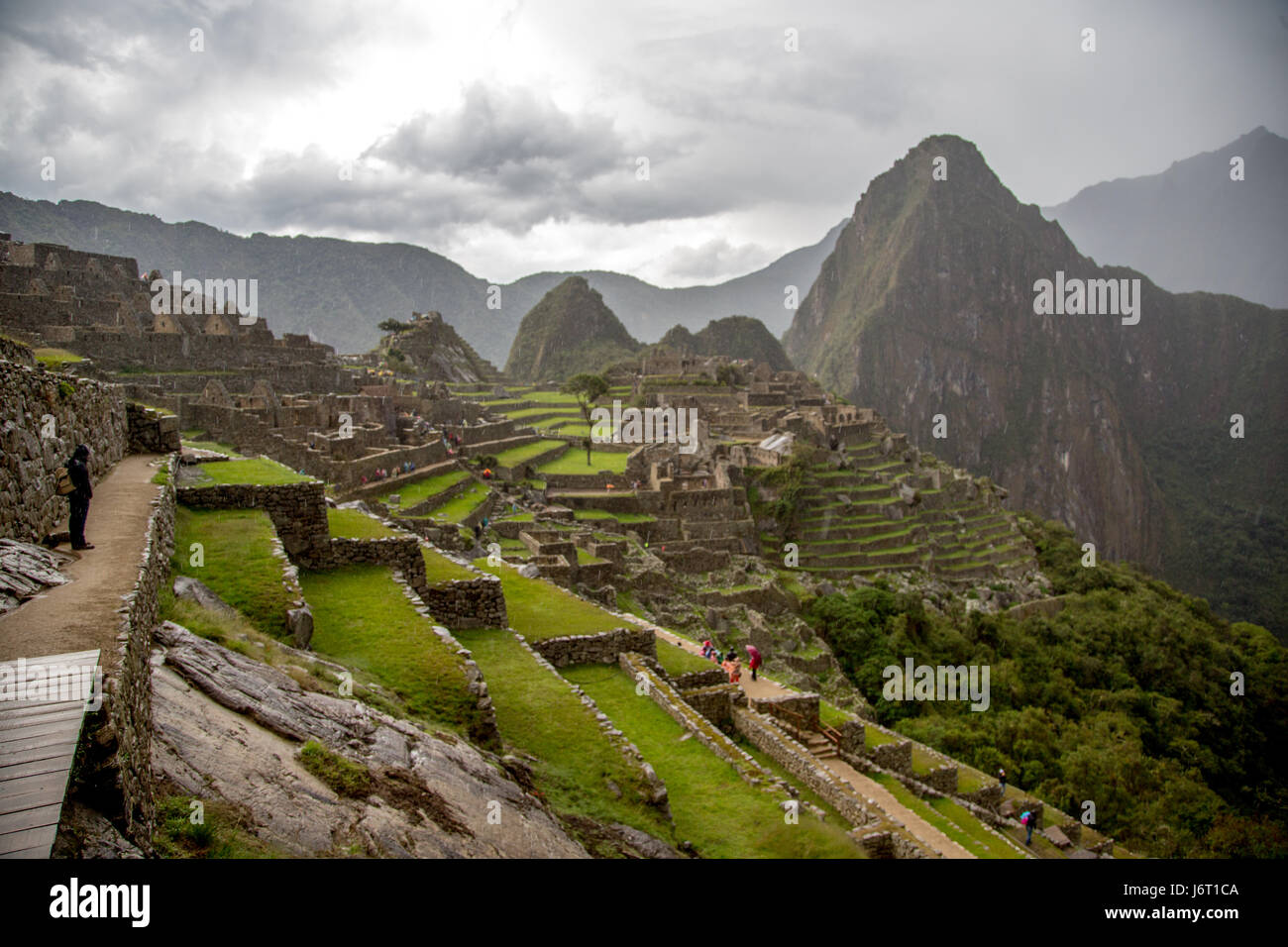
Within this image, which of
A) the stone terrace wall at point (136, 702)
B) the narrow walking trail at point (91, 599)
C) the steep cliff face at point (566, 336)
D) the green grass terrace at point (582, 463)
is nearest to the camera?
the stone terrace wall at point (136, 702)

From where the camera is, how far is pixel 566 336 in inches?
5566

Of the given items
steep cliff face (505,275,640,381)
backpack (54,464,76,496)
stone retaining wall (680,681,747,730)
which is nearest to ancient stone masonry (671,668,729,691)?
stone retaining wall (680,681,747,730)

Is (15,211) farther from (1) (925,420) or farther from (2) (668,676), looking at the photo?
(1) (925,420)

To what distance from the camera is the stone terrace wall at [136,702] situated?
304 cm

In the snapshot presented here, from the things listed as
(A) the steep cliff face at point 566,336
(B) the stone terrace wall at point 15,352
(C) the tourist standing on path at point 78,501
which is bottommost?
(C) the tourist standing on path at point 78,501

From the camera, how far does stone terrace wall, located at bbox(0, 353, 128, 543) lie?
245 inches

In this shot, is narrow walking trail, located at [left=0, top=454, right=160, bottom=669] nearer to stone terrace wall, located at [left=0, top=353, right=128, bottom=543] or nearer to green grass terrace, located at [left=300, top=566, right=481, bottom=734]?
stone terrace wall, located at [left=0, top=353, right=128, bottom=543]

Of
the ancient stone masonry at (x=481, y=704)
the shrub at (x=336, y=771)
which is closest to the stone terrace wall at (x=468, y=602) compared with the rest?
the ancient stone masonry at (x=481, y=704)

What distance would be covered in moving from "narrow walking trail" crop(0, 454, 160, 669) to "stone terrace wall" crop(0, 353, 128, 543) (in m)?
0.38

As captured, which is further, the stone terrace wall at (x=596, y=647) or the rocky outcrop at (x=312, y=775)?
the stone terrace wall at (x=596, y=647)

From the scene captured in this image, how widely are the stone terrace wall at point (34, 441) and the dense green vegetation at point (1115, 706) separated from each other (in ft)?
78.4

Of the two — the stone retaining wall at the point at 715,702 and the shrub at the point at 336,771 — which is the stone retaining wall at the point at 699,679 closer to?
the stone retaining wall at the point at 715,702

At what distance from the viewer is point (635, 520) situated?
36.2 meters
